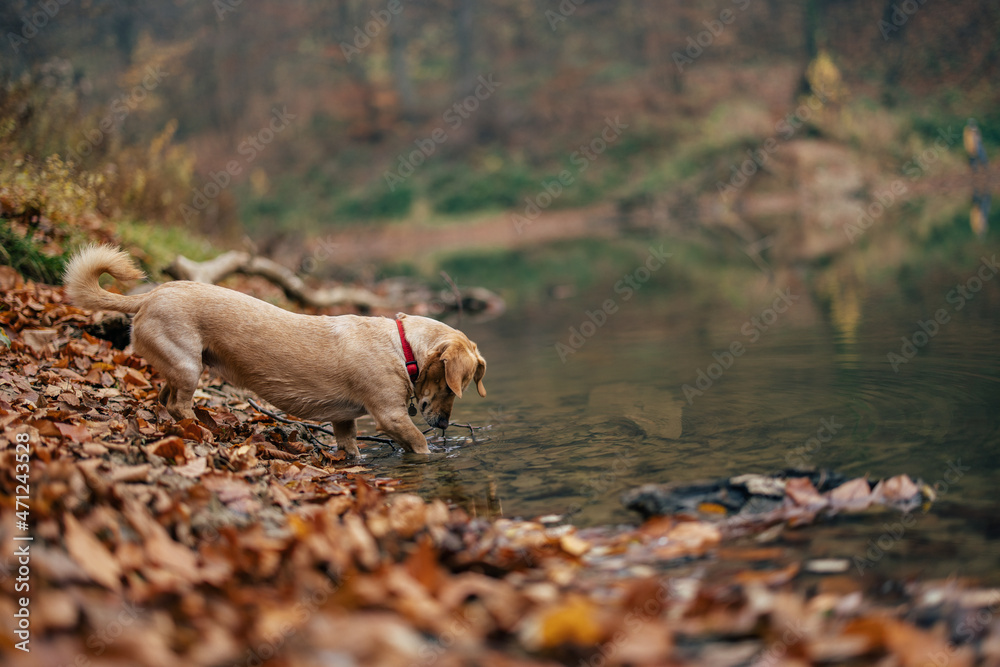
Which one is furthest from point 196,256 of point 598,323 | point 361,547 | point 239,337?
point 361,547

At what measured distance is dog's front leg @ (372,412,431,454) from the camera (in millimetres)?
5703

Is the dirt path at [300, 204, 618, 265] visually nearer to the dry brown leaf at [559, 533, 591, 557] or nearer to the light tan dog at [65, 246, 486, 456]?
the light tan dog at [65, 246, 486, 456]

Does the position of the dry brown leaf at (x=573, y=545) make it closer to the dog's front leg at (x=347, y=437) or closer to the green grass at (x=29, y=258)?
the dog's front leg at (x=347, y=437)

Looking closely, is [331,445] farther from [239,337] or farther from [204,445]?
[204,445]

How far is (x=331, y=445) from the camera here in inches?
254

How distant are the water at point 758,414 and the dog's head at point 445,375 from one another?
0.37 metres

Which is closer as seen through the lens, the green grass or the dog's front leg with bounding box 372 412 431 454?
the dog's front leg with bounding box 372 412 431 454

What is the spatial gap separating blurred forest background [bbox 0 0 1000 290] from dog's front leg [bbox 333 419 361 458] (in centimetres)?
815

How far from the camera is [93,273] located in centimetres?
524

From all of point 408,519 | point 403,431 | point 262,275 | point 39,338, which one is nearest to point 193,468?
point 408,519

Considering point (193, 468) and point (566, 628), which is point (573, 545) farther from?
point (193, 468)

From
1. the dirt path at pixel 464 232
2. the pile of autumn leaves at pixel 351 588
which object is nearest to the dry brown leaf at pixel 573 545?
the pile of autumn leaves at pixel 351 588

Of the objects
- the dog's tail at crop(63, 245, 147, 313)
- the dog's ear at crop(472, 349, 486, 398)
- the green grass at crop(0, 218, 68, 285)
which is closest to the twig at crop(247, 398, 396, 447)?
the dog's ear at crop(472, 349, 486, 398)

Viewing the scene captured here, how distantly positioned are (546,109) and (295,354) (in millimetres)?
40625
